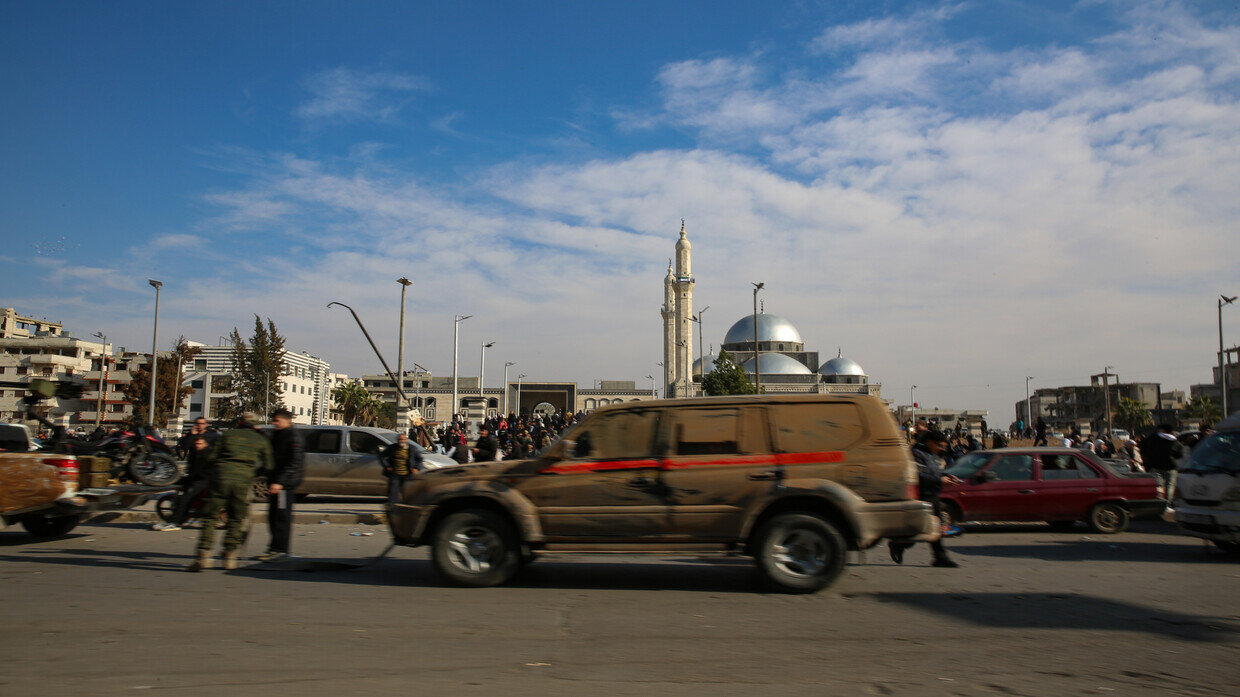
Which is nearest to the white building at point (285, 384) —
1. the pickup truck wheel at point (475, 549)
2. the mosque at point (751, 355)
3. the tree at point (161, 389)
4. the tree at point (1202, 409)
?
the tree at point (161, 389)

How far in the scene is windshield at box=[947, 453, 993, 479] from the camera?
11.8 m

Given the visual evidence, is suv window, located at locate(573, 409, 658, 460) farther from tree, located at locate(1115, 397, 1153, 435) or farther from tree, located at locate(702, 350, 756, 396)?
tree, located at locate(1115, 397, 1153, 435)

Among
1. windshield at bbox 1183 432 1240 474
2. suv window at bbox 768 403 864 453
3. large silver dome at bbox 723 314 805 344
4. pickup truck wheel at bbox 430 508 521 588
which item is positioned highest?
large silver dome at bbox 723 314 805 344

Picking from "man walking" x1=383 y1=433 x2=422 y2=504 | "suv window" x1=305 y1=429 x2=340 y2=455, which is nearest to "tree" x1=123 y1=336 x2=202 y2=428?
"suv window" x1=305 y1=429 x2=340 y2=455

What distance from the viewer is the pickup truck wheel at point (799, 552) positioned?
20.5ft

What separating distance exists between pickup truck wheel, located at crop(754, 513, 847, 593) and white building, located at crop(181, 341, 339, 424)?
6628 centimetres

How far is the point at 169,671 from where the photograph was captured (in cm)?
423

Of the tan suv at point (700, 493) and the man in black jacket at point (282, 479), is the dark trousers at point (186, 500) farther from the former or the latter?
the tan suv at point (700, 493)

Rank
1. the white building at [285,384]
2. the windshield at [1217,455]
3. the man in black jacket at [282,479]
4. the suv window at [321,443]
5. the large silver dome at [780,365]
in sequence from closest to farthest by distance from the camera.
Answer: the man in black jacket at [282,479], the windshield at [1217,455], the suv window at [321,443], the white building at [285,384], the large silver dome at [780,365]

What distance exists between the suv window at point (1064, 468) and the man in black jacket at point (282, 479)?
9842 mm

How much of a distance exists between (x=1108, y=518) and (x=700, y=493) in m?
8.12

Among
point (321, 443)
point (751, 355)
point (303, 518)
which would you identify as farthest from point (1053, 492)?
point (751, 355)

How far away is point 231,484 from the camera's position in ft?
23.9

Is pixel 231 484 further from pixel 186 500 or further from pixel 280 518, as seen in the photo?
pixel 186 500
